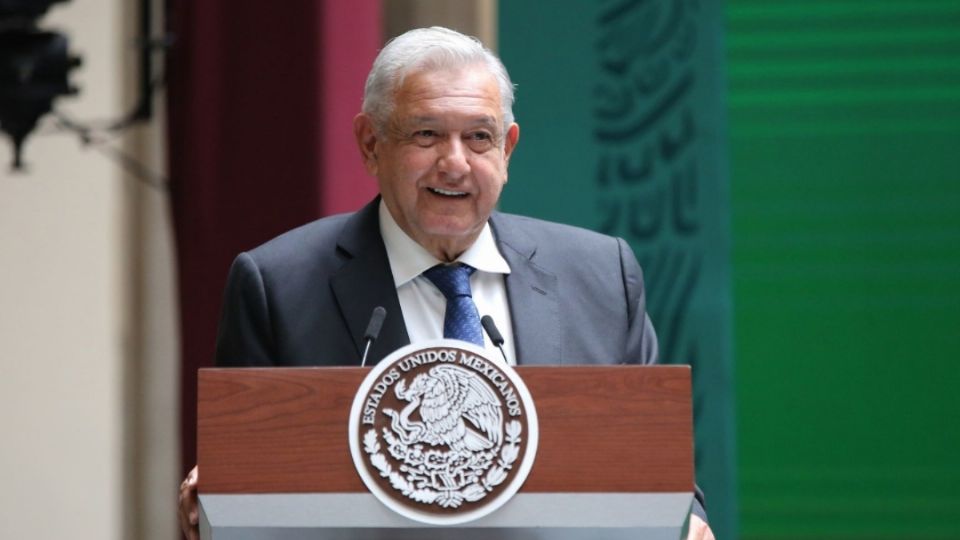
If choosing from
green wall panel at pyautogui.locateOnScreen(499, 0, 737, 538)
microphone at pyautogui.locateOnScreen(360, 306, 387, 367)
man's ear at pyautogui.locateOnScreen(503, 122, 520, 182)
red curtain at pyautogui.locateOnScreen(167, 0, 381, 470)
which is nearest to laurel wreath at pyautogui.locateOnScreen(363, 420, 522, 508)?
microphone at pyautogui.locateOnScreen(360, 306, 387, 367)

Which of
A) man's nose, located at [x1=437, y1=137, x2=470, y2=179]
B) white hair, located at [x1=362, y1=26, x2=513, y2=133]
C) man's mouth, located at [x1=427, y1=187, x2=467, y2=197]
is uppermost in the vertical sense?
white hair, located at [x1=362, y1=26, x2=513, y2=133]

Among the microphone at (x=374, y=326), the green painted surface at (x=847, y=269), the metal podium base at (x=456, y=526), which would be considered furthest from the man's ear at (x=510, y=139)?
the green painted surface at (x=847, y=269)

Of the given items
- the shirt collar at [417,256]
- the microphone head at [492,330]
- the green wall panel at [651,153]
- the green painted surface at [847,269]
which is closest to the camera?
the microphone head at [492,330]

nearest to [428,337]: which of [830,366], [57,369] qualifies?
[57,369]

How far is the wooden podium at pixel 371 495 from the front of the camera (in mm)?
1955

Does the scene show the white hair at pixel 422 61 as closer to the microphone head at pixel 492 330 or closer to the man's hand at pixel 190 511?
the microphone head at pixel 492 330

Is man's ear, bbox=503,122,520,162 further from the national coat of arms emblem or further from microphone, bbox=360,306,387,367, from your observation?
the national coat of arms emblem

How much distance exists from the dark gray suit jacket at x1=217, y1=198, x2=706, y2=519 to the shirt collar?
0.02 metres

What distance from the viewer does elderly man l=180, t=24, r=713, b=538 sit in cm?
237

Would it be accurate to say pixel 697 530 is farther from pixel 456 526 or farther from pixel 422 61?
pixel 422 61

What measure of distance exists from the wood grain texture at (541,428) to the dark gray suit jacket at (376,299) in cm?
37

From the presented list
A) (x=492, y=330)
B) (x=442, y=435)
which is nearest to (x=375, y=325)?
(x=492, y=330)

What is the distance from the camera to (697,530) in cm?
216

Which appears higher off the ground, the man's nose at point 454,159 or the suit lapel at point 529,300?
the man's nose at point 454,159
